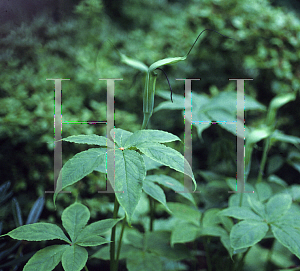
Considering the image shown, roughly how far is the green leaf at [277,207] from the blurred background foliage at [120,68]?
1.17ft

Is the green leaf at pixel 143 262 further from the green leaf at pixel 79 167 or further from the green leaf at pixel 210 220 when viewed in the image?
the green leaf at pixel 79 167

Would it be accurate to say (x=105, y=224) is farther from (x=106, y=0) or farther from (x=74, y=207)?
(x=106, y=0)

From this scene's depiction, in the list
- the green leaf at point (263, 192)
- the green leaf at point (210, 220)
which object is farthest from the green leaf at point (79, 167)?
the green leaf at point (263, 192)

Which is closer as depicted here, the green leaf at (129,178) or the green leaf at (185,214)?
the green leaf at (129,178)

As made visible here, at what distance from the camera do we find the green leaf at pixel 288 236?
554 millimetres

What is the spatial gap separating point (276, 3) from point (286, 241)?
1.65 m

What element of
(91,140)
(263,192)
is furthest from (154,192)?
(263,192)

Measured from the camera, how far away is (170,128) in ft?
4.66

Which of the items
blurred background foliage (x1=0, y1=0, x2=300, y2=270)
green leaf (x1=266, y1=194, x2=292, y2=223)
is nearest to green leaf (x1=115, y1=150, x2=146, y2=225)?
green leaf (x1=266, y1=194, x2=292, y2=223)

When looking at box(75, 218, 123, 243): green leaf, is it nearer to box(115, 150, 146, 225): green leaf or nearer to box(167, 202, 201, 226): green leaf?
box(115, 150, 146, 225): green leaf

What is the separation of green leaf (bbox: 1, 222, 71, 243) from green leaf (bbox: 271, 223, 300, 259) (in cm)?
50

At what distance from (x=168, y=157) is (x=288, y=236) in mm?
370

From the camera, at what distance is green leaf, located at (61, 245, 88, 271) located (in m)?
0.47

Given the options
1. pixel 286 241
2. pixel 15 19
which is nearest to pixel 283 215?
pixel 286 241
